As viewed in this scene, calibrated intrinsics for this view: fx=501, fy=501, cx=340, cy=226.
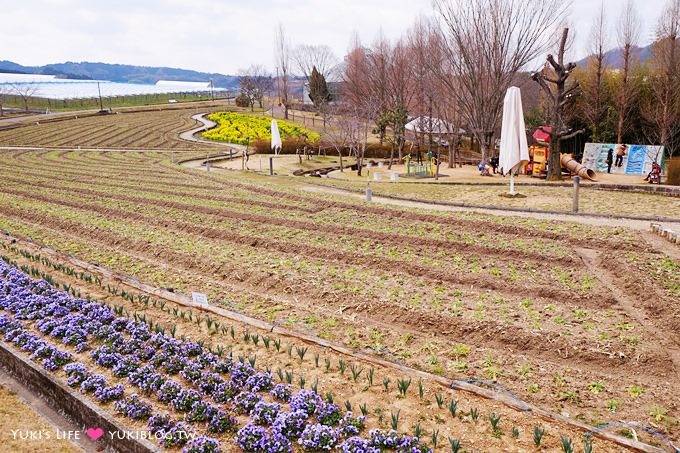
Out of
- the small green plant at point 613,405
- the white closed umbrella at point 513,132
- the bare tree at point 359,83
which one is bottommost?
the small green plant at point 613,405

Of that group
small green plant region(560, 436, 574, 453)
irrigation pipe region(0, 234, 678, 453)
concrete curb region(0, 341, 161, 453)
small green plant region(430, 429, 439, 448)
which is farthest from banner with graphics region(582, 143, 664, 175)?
concrete curb region(0, 341, 161, 453)

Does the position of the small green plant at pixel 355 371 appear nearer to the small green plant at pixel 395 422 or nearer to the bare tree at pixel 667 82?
the small green plant at pixel 395 422

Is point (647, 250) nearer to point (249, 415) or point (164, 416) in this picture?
point (249, 415)

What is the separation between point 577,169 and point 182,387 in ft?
77.3

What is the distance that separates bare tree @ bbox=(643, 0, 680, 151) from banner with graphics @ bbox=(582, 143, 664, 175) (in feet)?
5.78

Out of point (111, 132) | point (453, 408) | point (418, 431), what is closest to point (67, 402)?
point (418, 431)

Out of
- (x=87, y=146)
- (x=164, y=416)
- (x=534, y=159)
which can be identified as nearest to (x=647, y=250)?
(x=164, y=416)

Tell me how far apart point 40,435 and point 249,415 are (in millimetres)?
2230

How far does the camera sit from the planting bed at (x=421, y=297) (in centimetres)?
541

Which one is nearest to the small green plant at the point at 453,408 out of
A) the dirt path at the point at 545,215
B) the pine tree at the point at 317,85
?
the dirt path at the point at 545,215

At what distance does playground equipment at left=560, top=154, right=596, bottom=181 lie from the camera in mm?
24042

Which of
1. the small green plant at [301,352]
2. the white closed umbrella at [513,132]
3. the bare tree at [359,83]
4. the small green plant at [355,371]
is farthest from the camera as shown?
the bare tree at [359,83]

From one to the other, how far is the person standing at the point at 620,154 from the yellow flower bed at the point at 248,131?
88.5ft

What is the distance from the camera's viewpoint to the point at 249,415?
16.7 ft
